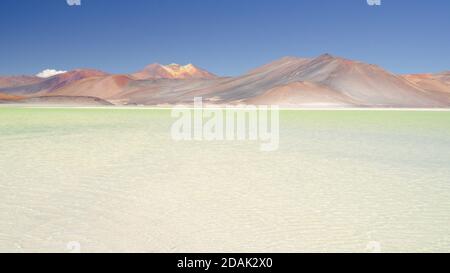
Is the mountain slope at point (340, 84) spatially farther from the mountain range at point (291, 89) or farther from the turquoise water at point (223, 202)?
the turquoise water at point (223, 202)

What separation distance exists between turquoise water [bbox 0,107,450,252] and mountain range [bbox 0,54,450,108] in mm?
90844

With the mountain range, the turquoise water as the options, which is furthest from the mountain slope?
the turquoise water

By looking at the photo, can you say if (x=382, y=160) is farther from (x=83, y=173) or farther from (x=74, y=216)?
(x=74, y=216)

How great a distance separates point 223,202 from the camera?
20.8 ft

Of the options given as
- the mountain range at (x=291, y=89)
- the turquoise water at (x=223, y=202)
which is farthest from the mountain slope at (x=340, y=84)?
the turquoise water at (x=223, y=202)

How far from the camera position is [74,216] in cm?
557

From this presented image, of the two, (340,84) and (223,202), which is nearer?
(223,202)

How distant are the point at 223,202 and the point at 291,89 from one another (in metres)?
104

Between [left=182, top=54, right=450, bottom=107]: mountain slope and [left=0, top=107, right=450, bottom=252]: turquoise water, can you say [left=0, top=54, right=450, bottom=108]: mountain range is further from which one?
[left=0, top=107, right=450, bottom=252]: turquoise water

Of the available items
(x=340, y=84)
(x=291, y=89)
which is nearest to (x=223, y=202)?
(x=291, y=89)

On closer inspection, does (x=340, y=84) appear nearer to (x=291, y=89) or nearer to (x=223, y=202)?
(x=291, y=89)

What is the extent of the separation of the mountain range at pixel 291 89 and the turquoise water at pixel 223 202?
90.8 meters

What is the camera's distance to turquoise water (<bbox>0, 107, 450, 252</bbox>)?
15.4ft

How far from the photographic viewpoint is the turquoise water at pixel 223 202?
469cm
